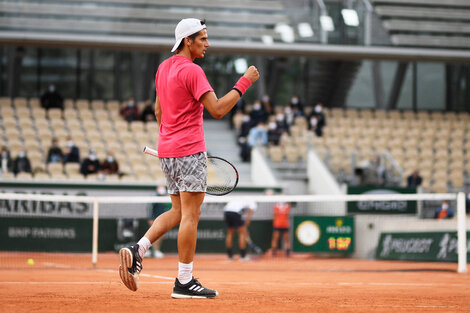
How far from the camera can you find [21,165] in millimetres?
20156

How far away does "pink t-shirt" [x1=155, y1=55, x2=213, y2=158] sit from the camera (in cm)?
585

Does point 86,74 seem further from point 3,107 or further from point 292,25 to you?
point 292,25

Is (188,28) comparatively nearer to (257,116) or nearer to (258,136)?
(258,136)

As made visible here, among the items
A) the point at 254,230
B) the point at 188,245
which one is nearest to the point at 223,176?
the point at 188,245

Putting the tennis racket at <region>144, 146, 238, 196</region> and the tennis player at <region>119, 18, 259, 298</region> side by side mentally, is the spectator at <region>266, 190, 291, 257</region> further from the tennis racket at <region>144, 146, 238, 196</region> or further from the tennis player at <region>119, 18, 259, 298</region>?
the tennis player at <region>119, 18, 259, 298</region>

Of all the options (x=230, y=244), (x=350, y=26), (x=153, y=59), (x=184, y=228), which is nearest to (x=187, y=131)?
(x=184, y=228)

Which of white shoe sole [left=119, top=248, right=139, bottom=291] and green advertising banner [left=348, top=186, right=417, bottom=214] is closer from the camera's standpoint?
white shoe sole [left=119, top=248, right=139, bottom=291]

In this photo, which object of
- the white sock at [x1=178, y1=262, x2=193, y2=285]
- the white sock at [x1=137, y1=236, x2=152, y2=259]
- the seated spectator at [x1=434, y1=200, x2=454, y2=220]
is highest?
the white sock at [x1=137, y1=236, x2=152, y2=259]

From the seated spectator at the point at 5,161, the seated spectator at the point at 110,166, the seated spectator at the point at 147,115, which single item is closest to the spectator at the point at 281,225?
the seated spectator at the point at 110,166

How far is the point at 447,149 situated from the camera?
24.3 m

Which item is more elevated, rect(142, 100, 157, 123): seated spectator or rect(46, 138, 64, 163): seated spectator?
rect(142, 100, 157, 123): seated spectator

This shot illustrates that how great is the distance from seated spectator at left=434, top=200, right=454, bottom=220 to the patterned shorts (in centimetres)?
1348

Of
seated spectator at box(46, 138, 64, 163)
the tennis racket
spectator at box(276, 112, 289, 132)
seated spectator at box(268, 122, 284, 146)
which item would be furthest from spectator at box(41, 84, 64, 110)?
the tennis racket

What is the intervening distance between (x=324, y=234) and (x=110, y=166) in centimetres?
659
